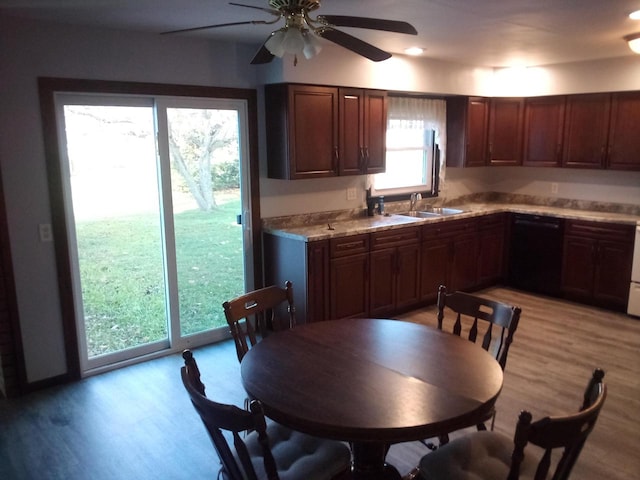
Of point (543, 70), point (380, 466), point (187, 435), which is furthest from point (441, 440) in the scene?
point (543, 70)

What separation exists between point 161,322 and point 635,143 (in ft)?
15.3

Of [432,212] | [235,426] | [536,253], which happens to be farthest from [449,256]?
[235,426]

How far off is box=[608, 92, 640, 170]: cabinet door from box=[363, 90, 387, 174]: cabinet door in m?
2.32

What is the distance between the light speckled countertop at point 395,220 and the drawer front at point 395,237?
5 centimetres

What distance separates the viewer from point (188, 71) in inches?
153

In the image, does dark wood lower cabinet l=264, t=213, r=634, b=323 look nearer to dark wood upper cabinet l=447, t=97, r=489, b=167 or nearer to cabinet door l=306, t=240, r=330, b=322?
cabinet door l=306, t=240, r=330, b=322

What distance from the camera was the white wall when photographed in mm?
3242

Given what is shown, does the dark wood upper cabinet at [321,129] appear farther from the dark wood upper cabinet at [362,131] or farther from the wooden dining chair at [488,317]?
the wooden dining chair at [488,317]

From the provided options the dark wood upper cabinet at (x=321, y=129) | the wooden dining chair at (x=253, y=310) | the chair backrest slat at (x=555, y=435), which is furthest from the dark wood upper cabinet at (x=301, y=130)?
the chair backrest slat at (x=555, y=435)

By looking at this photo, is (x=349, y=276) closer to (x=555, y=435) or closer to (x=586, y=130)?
(x=555, y=435)

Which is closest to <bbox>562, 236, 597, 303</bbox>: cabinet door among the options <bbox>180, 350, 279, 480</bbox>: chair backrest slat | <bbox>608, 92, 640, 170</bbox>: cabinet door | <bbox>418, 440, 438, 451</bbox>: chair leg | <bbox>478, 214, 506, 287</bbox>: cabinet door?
<bbox>478, 214, 506, 287</bbox>: cabinet door

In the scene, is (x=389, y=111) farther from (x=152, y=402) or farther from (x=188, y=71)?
(x=152, y=402)

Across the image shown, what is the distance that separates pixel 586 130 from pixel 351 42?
3926 mm

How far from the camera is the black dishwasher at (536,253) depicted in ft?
17.5
